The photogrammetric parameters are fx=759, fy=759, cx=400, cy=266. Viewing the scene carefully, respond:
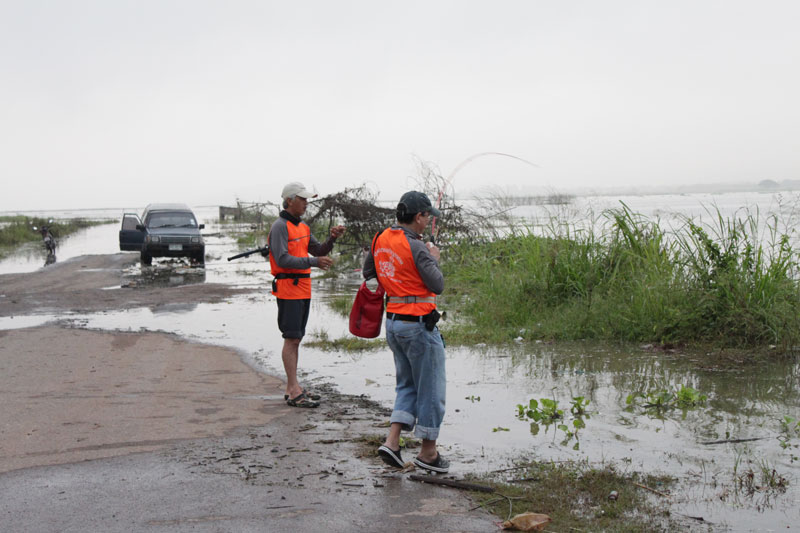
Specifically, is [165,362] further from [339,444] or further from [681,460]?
[681,460]

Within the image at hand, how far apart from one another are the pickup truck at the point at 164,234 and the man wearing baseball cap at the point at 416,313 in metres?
19.6

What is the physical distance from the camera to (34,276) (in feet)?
67.2

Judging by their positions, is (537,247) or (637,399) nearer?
(637,399)

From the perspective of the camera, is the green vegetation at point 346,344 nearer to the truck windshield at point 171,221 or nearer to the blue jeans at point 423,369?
the blue jeans at point 423,369

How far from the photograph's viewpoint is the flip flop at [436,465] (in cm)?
502

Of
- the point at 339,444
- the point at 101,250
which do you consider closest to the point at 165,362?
the point at 339,444

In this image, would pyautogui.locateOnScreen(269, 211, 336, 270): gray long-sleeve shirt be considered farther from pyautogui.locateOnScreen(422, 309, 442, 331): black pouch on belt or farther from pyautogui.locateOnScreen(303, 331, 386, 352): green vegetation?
pyautogui.locateOnScreen(303, 331, 386, 352): green vegetation

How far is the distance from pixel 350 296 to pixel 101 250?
64.9 feet

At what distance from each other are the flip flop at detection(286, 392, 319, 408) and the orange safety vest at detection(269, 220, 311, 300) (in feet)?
2.99

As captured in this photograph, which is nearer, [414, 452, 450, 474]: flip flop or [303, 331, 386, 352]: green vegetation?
[414, 452, 450, 474]: flip flop

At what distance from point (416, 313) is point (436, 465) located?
1.02 m

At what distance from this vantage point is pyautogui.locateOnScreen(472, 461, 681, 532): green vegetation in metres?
4.14

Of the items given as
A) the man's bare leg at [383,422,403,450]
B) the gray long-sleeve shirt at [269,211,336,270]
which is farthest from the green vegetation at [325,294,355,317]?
the man's bare leg at [383,422,403,450]

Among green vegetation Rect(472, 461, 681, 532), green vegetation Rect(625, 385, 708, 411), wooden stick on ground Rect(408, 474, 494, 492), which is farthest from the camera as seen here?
green vegetation Rect(625, 385, 708, 411)
